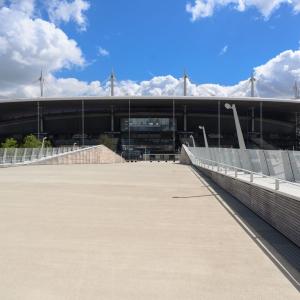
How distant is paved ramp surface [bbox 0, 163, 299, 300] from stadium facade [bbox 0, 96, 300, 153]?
98.9 meters

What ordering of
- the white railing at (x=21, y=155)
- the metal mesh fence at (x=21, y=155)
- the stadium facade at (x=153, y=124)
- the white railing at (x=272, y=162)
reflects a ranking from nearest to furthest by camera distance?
the white railing at (x=272, y=162) < the white railing at (x=21, y=155) < the metal mesh fence at (x=21, y=155) < the stadium facade at (x=153, y=124)

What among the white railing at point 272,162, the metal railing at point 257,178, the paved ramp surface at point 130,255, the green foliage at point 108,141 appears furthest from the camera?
the green foliage at point 108,141

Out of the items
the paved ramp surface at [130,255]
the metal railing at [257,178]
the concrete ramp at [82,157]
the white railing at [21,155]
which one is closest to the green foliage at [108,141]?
the concrete ramp at [82,157]

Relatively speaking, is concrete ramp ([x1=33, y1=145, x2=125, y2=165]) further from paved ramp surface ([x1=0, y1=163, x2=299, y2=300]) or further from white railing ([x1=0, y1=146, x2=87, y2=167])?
paved ramp surface ([x1=0, y1=163, x2=299, y2=300])

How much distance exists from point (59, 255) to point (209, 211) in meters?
6.10

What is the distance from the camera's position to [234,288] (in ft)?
17.6

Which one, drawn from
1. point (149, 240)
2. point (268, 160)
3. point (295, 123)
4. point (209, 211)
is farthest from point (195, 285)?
point (295, 123)

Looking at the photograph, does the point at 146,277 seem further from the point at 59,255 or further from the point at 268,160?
the point at 268,160

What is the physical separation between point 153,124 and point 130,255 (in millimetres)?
110292

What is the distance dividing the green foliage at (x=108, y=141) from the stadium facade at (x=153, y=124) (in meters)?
1.47

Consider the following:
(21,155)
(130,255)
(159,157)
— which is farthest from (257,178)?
(159,157)

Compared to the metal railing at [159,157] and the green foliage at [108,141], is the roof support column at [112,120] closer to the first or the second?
the green foliage at [108,141]

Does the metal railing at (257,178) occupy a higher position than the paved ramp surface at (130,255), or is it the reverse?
the metal railing at (257,178)

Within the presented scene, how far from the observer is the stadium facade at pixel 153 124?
112750mm
